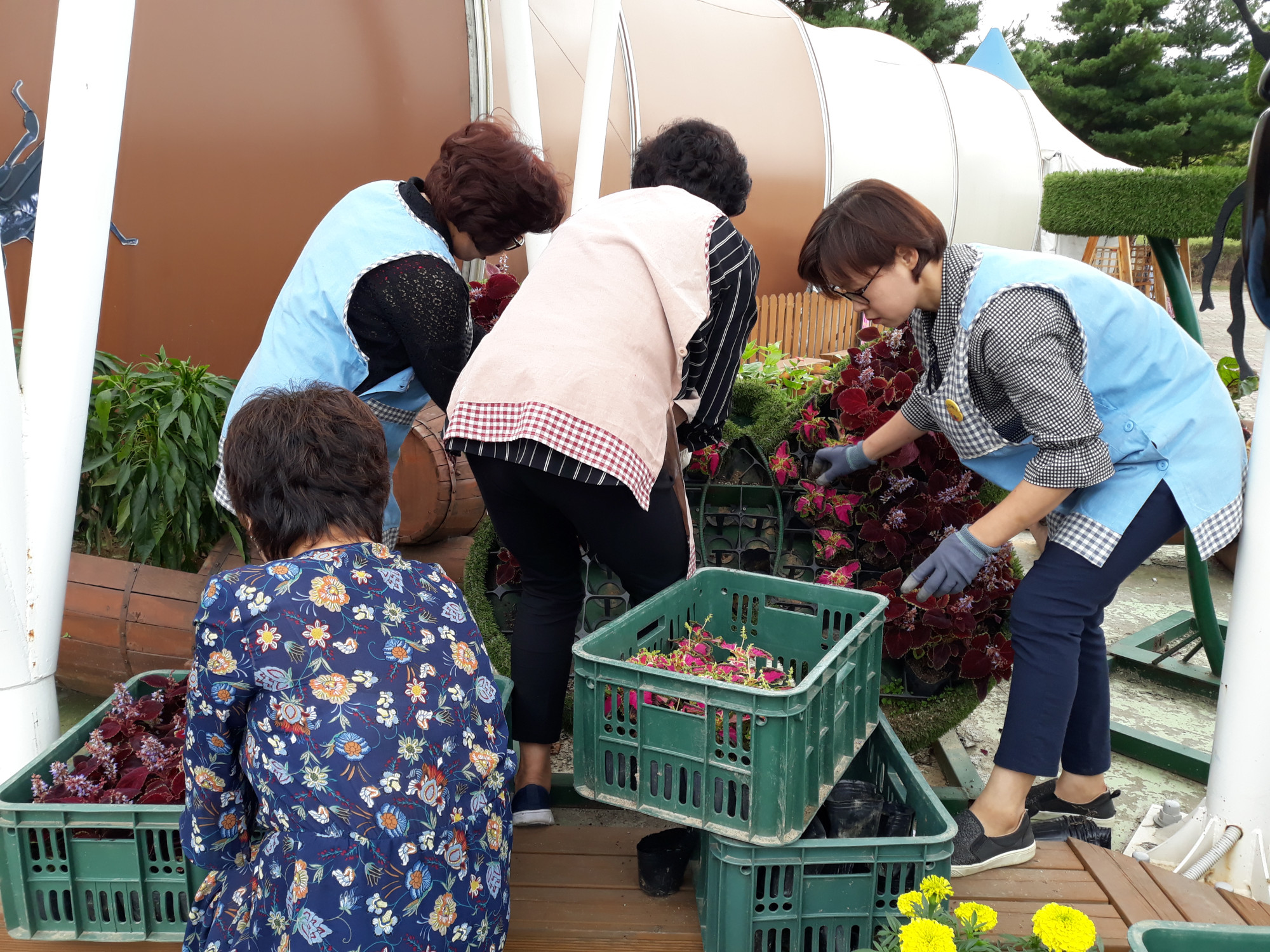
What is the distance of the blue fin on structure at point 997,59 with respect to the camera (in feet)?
50.1

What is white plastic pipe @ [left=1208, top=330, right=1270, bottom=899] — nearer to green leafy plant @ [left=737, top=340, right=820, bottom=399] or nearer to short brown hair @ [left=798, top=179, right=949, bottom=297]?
short brown hair @ [left=798, top=179, right=949, bottom=297]

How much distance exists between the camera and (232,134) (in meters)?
4.15

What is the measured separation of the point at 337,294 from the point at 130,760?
1.09m

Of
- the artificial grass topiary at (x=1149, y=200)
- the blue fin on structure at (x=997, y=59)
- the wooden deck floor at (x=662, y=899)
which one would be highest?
the blue fin on structure at (x=997, y=59)

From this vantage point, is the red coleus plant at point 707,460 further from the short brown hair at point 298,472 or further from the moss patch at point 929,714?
the short brown hair at point 298,472

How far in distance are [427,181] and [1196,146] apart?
87.8ft

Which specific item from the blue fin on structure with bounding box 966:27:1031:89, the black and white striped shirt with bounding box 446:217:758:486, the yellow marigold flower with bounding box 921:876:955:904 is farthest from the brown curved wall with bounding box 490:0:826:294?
the blue fin on structure with bounding box 966:27:1031:89

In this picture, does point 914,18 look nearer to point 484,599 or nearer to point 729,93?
point 729,93

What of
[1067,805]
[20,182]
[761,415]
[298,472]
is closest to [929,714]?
[1067,805]

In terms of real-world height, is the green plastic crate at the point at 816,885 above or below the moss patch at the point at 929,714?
above

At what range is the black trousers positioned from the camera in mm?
1979

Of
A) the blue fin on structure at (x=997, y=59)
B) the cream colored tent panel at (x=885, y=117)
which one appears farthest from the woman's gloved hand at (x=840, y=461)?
the blue fin on structure at (x=997, y=59)

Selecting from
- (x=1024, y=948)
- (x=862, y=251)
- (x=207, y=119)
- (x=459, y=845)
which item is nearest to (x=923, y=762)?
(x=1024, y=948)

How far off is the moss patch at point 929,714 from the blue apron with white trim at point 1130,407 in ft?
2.90
